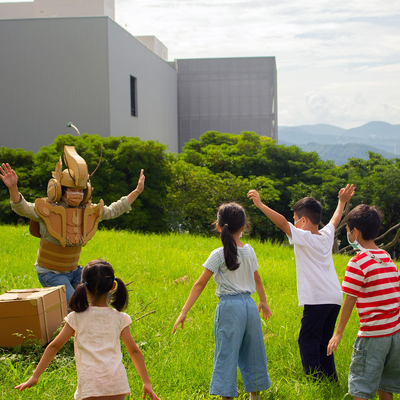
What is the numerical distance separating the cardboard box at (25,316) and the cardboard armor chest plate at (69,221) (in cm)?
60

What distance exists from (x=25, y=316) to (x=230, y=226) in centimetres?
223

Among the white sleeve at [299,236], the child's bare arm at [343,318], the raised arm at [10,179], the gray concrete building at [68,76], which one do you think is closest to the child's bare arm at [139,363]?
the child's bare arm at [343,318]

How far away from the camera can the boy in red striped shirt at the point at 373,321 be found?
3.06 m

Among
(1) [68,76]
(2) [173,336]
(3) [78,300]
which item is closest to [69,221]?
(2) [173,336]

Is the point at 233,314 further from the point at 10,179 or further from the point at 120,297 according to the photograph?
the point at 10,179

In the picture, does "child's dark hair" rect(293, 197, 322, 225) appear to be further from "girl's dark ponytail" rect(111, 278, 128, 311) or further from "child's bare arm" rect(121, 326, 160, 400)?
"child's bare arm" rect(121, 326, 160, 400)

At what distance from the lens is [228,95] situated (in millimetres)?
42375

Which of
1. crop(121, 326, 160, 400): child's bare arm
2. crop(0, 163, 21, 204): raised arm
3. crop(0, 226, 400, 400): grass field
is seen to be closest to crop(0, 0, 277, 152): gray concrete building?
crop(0, 226, 400, 400): grass field

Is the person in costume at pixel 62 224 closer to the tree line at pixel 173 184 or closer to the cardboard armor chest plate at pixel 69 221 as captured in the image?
the cardboard armor chest plate at pixel 69 221

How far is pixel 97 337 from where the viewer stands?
264 centimetres

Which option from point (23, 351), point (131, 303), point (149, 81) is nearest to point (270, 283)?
point (131, 303)

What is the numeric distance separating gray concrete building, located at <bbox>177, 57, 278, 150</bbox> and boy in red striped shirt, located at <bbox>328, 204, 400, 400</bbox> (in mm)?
39725

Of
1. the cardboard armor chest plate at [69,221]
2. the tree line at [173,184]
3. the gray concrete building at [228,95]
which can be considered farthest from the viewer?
the gray concrete building at [228,95]

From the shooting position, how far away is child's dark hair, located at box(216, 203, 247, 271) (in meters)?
3.26
